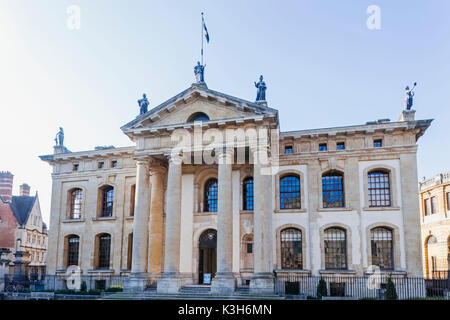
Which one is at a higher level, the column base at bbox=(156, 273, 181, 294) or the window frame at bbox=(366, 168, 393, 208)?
the window frame at bbox=(366, 168, 393, 208)

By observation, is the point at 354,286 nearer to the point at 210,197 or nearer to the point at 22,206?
the point at 210,197

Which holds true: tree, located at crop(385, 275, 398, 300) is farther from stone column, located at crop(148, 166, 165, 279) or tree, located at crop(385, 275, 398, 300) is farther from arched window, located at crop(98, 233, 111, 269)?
arched window, located at crop(98, 233, 111, 269)

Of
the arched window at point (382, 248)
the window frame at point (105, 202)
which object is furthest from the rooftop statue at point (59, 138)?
the arched window at point (382, 248)

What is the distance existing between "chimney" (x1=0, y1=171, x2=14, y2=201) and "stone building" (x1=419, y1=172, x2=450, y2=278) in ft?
154

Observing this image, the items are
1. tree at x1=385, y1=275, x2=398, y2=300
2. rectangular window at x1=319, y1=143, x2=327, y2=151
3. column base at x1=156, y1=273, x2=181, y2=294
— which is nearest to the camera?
tree at x1=385, y1=275, x2=398, y2=300

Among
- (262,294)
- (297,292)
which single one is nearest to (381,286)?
(297,292)

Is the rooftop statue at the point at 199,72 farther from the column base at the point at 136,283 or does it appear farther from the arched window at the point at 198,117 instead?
the column base at the point at 136,283

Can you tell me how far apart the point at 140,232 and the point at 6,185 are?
32476 mm

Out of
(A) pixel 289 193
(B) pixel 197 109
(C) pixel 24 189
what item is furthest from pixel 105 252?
(C) pixel 24 189

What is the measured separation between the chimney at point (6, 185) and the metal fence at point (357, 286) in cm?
3854

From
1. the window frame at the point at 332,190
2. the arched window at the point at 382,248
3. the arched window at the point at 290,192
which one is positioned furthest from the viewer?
the arched window at the point at 290,192

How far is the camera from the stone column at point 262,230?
78.1 ft

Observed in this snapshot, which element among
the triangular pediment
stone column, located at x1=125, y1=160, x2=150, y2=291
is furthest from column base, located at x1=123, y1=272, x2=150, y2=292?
the triangular pediment

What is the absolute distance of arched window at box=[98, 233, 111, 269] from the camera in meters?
33.3
